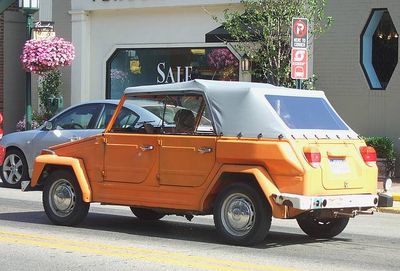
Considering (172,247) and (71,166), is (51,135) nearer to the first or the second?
(71,166)

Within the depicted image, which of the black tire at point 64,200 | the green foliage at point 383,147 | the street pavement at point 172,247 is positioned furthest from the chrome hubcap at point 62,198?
the green foliage at point 383,147

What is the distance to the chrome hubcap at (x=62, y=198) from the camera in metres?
10.1

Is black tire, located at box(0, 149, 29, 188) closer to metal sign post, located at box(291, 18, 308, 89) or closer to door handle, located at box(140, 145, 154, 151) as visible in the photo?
metal sign post, located at box(291, 18, 308, 89)

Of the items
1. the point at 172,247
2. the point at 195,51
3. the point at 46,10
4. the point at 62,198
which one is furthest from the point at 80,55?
the point at 172,247

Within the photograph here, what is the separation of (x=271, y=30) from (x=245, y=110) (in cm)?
811

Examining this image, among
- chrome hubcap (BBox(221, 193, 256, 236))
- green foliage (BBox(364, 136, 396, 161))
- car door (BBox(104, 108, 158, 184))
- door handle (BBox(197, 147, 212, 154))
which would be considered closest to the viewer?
chrome hubcap (BBox(221, 193, 256, 236))

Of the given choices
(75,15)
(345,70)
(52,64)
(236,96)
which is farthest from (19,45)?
(236,96)

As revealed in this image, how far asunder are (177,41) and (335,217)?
13.5 m

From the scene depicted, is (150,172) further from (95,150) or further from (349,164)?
(349,164)

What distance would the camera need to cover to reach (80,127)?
13977 mm

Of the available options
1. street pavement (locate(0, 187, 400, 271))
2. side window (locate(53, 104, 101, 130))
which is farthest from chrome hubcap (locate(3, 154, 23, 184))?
street pavement (locate(0, 187, 400, 271))

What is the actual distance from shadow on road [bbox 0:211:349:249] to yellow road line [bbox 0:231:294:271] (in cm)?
98

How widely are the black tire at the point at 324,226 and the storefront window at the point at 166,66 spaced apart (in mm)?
11514

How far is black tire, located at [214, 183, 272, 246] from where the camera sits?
841 centimetres
